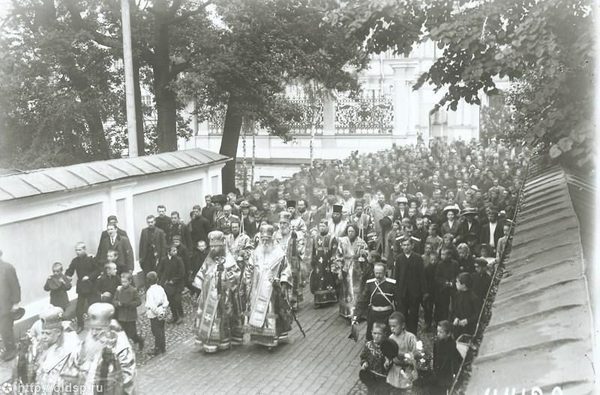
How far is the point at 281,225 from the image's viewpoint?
12.7 metres

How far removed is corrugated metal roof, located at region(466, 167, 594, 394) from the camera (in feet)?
9.74

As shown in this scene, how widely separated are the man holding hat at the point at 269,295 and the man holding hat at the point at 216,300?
1.16ft

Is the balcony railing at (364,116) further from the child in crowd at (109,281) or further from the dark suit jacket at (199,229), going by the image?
the child in crowd at (109,281)

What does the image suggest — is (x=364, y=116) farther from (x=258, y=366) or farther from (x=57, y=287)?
(x=258, y=366)

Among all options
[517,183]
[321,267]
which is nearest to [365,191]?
[517,183]

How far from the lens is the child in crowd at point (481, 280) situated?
9.18m

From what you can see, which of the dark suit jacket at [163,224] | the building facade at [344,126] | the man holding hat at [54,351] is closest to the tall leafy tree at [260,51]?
the dark suit jacket at [163,224]

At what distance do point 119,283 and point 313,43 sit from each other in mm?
10904

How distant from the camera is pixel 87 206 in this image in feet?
41.4

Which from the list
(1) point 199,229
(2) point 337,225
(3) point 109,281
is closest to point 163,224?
(1) point 199,229

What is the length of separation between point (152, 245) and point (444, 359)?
683 centimetres

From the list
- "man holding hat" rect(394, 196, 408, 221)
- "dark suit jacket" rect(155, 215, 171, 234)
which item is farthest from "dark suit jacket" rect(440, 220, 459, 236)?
"dark suit jacket" rect(155, 215, 171, 234)

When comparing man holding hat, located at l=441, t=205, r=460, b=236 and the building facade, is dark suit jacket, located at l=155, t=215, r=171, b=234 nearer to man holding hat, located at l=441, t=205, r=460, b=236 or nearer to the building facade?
man holding hat, located at l=441, t=205, r=460, b=236

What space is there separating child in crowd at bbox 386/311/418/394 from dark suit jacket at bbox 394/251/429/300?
3.06m
